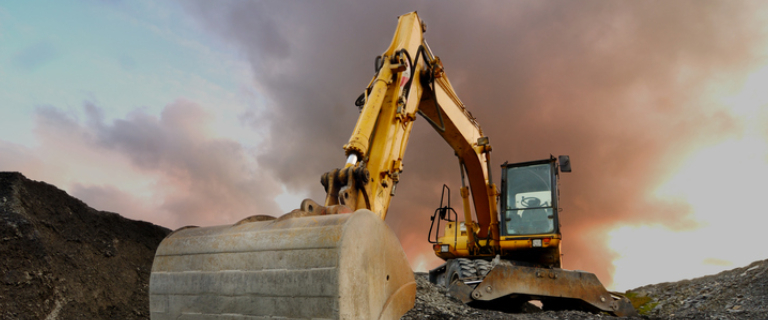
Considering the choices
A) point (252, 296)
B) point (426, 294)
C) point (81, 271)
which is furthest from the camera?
point (426, 294)

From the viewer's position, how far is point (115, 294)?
11.8 feet

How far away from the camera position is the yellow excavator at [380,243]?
2.40m

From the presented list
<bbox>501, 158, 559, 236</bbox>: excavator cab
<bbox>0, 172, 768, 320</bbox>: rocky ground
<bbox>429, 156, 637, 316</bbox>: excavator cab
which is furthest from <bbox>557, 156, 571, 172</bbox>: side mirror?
<bbox>0, 172, 768, 320</bbox>: rocky ground

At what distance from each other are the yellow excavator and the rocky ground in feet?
2.85

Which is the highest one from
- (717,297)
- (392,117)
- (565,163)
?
(565,163)

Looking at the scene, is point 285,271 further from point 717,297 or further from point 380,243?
point 717,297

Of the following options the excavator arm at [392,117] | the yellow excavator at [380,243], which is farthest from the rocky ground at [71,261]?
the excavator arm at [392,117]

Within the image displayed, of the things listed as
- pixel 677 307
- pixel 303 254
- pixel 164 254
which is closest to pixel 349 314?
pixel 303 254

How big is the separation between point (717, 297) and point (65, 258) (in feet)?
25.0

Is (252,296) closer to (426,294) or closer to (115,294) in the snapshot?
(115,294)

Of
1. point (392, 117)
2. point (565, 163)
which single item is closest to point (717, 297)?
point (565, 163)

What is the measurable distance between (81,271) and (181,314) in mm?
1177

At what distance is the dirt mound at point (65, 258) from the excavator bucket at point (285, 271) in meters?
0.89

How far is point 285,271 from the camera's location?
7.97 feet
